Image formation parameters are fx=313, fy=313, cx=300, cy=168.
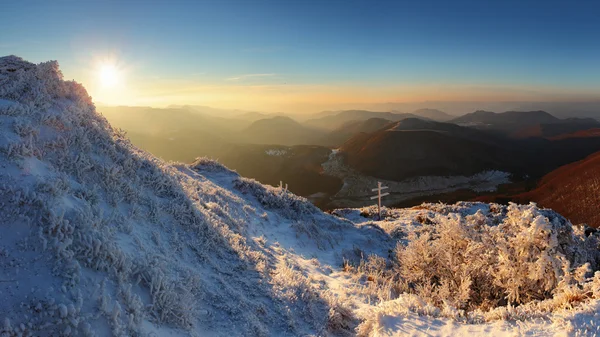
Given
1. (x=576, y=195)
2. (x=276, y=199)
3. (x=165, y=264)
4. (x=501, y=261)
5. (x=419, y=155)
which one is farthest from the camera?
(x=419, y=155)

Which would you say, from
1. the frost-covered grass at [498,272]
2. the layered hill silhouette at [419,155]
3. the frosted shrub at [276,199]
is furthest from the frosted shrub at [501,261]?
the layered hill silhouette at [419,155]

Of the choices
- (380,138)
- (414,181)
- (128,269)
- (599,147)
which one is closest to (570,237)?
(128,269)

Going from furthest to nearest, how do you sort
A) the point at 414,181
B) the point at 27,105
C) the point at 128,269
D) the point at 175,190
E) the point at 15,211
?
the point at 414,181, the point at 175,190, the point at 27,105, the point at 128,269, the point at 15,211

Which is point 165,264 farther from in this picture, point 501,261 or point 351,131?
point 351,131

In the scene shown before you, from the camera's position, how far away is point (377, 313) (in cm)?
576

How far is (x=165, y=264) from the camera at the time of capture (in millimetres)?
5863

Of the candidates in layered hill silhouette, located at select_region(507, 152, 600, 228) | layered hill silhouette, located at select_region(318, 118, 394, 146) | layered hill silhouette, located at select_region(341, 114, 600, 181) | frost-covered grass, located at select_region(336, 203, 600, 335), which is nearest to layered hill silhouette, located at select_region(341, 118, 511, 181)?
layered hill silhouette, located at select_region(341, 114, 600, 181)

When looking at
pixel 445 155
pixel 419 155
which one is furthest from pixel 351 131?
pixel 445 155

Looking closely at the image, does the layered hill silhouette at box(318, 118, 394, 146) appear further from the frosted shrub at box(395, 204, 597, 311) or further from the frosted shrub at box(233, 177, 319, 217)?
the frosted shrub at box(395, 204, 597, 311)

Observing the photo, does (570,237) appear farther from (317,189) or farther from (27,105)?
(317,189)

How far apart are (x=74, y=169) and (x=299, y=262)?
760 centimetres

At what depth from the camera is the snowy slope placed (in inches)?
159

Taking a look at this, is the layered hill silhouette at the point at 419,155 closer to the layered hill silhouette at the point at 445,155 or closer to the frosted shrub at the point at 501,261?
the layered hill silhouette at the point at 445,155

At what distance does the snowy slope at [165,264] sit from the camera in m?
4.03
